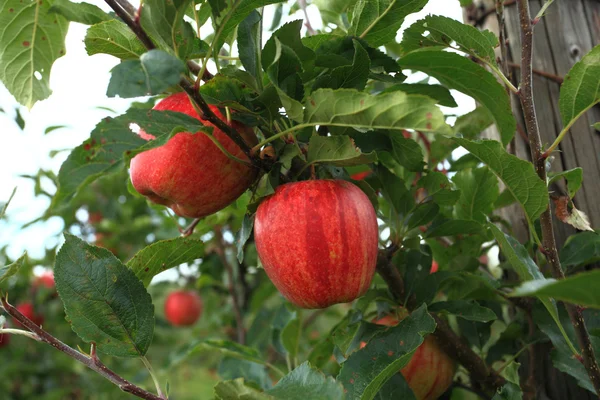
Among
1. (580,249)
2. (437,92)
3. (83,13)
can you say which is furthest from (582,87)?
(83,13)

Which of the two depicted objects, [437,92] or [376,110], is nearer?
[376,110]

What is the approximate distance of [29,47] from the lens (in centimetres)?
94

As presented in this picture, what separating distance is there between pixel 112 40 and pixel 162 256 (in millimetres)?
312

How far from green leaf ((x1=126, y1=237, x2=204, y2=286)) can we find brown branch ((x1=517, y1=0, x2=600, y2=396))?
488mm

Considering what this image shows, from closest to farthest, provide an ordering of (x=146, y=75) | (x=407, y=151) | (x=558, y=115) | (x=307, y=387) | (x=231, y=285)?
(x=146, y=75) < (x=307, y=387) < (x=407, y=151) < (x=558, y=115) < (x=231, y=285)

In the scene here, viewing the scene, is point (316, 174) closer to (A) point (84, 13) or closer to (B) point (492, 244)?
(A) point (84, 13)

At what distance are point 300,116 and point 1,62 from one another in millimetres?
521

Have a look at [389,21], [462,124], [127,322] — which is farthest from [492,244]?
[127,322]

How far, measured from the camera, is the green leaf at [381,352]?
805 mm

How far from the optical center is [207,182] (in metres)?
0.82

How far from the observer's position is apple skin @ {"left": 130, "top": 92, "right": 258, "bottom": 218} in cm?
82

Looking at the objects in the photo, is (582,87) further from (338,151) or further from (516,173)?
(338,151)

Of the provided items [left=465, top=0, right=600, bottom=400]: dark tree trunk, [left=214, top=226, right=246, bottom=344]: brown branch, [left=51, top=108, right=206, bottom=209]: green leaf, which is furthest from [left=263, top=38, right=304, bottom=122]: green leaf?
[left=214, top=226, right=246, bottom=344]: brown branch

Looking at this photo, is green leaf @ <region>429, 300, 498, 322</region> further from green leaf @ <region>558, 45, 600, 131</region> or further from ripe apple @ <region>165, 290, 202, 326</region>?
ripe apple @ <region>165, 290, 202, 326</region>
